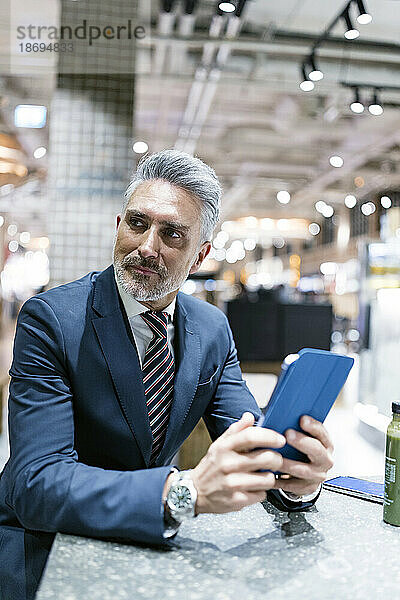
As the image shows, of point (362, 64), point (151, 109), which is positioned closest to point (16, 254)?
point (151, 109)

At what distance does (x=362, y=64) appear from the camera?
746 cm

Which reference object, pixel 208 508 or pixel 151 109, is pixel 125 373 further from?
pixel 151 109

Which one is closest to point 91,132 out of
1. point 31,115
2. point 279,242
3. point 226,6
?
point 226,6

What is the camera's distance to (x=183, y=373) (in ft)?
4.90

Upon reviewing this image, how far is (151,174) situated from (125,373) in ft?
1.53

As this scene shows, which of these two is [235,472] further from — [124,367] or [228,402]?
[228,402]

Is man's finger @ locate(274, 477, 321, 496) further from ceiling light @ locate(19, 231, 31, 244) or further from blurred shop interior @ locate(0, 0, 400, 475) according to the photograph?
ceiling light @ locate(19, 231, 31, 244)

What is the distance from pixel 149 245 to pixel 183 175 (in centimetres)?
18

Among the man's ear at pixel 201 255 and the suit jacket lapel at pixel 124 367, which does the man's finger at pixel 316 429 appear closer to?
the suit jacket lapel at pixel 124 367

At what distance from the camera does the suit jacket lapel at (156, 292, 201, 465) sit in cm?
146

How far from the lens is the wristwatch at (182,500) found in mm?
1090

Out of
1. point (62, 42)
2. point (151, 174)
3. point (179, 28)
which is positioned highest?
point (179, 28)

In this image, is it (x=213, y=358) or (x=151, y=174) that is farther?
(x=213, y=358)

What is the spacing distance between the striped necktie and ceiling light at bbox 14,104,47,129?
6464 millimetres
